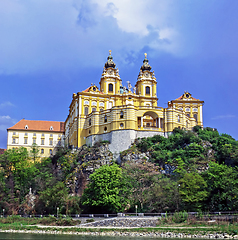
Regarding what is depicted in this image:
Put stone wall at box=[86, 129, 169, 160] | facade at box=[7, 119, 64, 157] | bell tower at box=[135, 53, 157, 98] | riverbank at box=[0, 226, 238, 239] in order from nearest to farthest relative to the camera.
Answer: riverbank at box=[0, 226, 238, 239]
stone wall at box=[86, 129, 169, 160]
bell tower at box=[135, 53, 157, 98]
facade at box=[7, 119, 64, 157]

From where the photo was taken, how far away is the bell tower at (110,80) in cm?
8400

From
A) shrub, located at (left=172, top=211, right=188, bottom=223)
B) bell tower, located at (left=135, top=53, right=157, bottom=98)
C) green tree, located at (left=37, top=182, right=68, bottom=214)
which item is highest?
bell tower, located at (left=135, top=53, right=157, bottom=98)

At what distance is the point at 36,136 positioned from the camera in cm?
9519

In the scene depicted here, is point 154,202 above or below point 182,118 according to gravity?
below

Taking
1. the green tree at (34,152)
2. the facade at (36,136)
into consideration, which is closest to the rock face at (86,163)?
the green tree at (34,152)

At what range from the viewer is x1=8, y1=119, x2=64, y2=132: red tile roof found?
9549 centimetres

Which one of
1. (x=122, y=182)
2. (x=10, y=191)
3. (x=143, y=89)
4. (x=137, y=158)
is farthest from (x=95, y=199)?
(x=143, y=89)

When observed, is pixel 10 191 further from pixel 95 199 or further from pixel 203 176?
pixel 203 176

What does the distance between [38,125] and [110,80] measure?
26.8 m

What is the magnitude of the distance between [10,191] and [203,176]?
34778mm

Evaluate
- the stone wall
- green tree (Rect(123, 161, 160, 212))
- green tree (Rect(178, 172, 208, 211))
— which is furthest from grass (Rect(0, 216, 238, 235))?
the stone wall

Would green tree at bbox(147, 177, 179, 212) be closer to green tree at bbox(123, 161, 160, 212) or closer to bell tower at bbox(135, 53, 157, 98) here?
green tree at bbox(123, 161, 160, 212)

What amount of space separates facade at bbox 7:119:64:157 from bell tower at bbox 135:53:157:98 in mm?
27030

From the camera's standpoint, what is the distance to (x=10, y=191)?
63.0m
